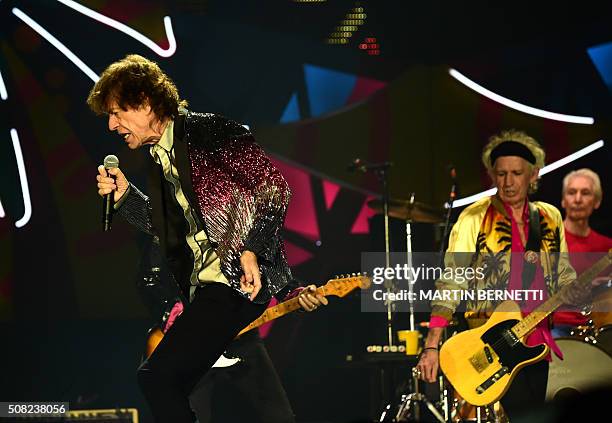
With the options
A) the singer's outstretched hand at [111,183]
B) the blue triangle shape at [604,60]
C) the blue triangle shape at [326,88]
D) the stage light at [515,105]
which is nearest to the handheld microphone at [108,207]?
the singer's outstretched hand at [111,183]

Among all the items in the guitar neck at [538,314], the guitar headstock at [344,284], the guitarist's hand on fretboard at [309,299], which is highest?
the guitar headstock at [344,284]

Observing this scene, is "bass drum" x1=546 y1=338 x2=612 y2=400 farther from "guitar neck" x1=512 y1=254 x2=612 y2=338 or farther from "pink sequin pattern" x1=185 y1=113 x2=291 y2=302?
"pink sequin pattern" x1=185 y1=113 x2=291 y2=302

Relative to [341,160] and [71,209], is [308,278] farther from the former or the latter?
[71,209]

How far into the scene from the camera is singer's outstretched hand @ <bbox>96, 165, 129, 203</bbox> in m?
3.32

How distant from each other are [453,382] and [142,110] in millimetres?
2212

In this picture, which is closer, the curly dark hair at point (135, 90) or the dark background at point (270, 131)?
the curly dark hair at point (135, 90)

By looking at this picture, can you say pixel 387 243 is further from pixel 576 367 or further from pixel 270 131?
pixel 576 367

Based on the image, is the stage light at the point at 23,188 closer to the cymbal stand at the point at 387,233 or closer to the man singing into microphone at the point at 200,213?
the cymbal stand at the point at 387,233

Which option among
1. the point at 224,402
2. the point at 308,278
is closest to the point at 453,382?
the point at 308,278

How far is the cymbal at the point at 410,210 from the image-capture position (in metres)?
5.98

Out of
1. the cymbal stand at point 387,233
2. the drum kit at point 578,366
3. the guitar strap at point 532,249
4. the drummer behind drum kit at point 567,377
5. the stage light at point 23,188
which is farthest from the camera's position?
the stage light at point 23,188

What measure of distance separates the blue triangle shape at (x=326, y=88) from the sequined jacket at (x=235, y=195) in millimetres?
3236

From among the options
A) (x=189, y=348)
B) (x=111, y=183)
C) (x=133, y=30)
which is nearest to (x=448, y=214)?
(x=133, y=30)

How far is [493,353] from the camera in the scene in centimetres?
451
